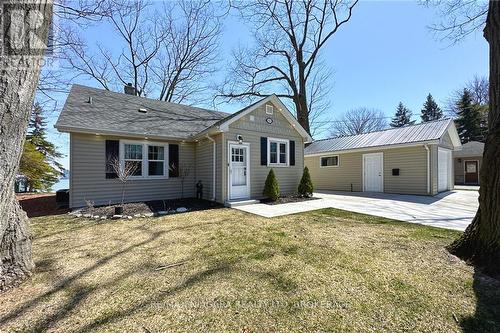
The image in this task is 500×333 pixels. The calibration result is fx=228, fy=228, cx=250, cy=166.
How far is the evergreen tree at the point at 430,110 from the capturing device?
34.0 metres

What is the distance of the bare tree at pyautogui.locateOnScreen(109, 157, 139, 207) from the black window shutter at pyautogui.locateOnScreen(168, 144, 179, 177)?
1.24 m

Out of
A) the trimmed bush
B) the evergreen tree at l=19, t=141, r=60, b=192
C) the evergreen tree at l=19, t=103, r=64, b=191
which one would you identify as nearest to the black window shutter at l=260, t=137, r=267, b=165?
the trimmed bush

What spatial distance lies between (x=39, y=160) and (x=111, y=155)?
9225 mm

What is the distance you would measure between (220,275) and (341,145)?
13.0m

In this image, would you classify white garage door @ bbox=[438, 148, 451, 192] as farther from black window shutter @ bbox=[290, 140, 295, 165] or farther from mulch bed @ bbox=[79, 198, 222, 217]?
mulch bed @ bbox=[79, 198, 222, 217]

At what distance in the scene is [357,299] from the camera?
2430 millimetres

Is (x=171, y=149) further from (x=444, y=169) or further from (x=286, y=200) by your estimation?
(x=444, y=169)

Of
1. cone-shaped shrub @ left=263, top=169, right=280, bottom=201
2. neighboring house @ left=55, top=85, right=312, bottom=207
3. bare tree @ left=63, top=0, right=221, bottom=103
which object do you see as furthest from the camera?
bare tree @ left=63, top=0, right=221, bottom=103

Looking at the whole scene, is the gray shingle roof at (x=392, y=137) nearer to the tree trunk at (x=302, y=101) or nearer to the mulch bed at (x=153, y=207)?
the tree trunk at (x=302, y=101)

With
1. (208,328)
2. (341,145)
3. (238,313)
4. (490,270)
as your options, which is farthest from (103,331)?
(341,145)

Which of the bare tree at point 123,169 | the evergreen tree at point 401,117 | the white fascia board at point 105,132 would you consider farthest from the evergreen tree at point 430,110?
the bare tree at point 123,169

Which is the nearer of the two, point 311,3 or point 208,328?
point 208,328

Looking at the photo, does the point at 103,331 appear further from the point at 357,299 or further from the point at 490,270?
the point at 490,270

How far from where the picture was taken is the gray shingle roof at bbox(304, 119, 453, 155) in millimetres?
10759
